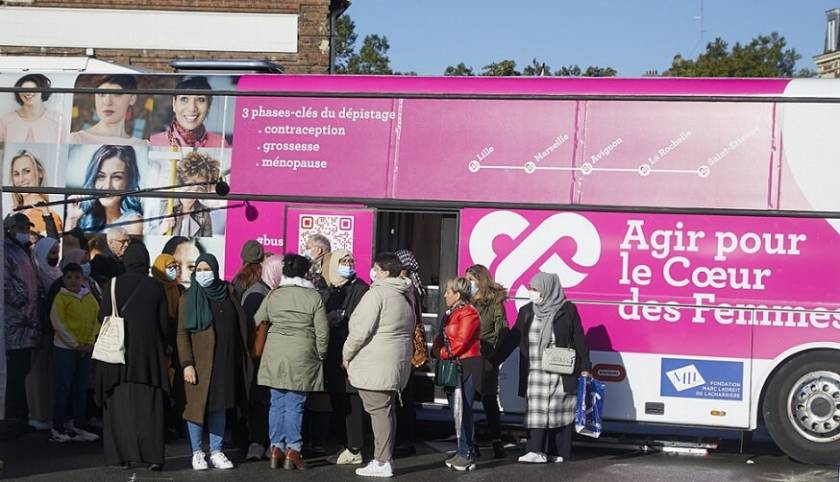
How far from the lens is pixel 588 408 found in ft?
33.2

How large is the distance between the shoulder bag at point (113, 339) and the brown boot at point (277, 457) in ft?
4.88

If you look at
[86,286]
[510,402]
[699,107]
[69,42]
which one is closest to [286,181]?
[86,286]

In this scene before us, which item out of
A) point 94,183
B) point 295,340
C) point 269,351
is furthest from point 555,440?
point 94,183

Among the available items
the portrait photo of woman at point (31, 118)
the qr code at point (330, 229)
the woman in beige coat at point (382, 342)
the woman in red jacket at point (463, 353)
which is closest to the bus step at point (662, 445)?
the woman in red jacket at point (463, 353)

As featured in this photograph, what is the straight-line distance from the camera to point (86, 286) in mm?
11039

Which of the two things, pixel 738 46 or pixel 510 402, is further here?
pixel 738 46

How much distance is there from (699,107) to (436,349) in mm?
3396

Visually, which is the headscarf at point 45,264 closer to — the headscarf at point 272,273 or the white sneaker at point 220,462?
the headscarf at point 272,273

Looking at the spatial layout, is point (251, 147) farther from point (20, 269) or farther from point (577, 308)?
point (577, 308)

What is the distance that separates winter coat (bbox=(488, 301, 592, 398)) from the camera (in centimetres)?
1007

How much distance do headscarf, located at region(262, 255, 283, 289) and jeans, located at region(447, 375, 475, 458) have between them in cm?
191

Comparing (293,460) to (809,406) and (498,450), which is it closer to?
(498,450)

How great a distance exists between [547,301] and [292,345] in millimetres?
2255

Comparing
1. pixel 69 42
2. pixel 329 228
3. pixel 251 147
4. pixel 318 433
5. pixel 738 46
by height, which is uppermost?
pixel 738 46
